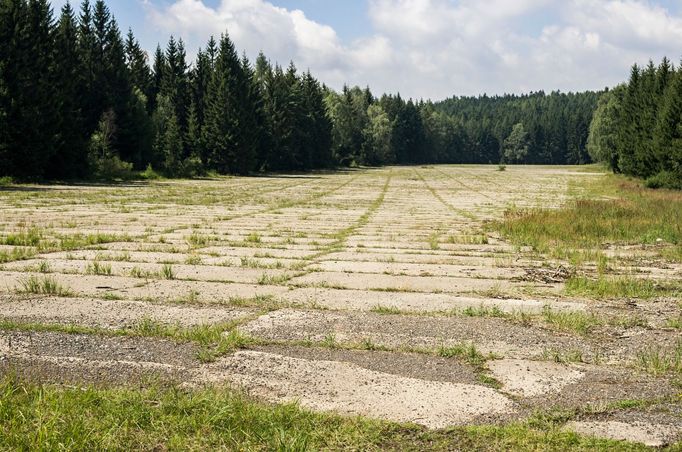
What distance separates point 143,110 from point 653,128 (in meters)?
41.2

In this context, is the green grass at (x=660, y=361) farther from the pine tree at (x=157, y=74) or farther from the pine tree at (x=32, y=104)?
the pine tree at (x=157, y=74)

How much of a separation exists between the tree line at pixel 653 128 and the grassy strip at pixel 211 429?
39340 millimetres

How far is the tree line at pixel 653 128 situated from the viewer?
39.8 m

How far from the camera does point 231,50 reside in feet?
203

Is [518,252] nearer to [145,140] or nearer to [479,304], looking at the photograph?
[479,304]

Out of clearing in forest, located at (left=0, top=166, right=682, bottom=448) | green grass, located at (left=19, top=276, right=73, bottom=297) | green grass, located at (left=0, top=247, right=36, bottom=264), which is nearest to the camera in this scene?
clearing in forest, located at (left=0, top=166, right=682, bottom=448)

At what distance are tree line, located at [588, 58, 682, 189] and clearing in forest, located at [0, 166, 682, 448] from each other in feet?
102

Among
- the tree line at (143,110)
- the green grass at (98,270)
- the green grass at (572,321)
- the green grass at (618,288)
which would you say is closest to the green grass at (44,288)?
the green grass at (98,270)

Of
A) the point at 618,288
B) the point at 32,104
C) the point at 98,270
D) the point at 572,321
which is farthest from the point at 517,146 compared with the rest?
the point at 572,321

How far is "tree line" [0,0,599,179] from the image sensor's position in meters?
35.1

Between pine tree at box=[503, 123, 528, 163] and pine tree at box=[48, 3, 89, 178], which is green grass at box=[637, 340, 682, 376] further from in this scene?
pine tree at box=[503, 123, 528, 163]

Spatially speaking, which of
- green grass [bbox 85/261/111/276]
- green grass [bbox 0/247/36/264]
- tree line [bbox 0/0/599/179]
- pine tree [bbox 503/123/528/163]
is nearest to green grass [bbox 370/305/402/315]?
green grass [bbox 85/261/111/276]

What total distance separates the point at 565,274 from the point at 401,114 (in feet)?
440

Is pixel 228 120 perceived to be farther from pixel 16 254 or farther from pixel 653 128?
pixel 16 254
